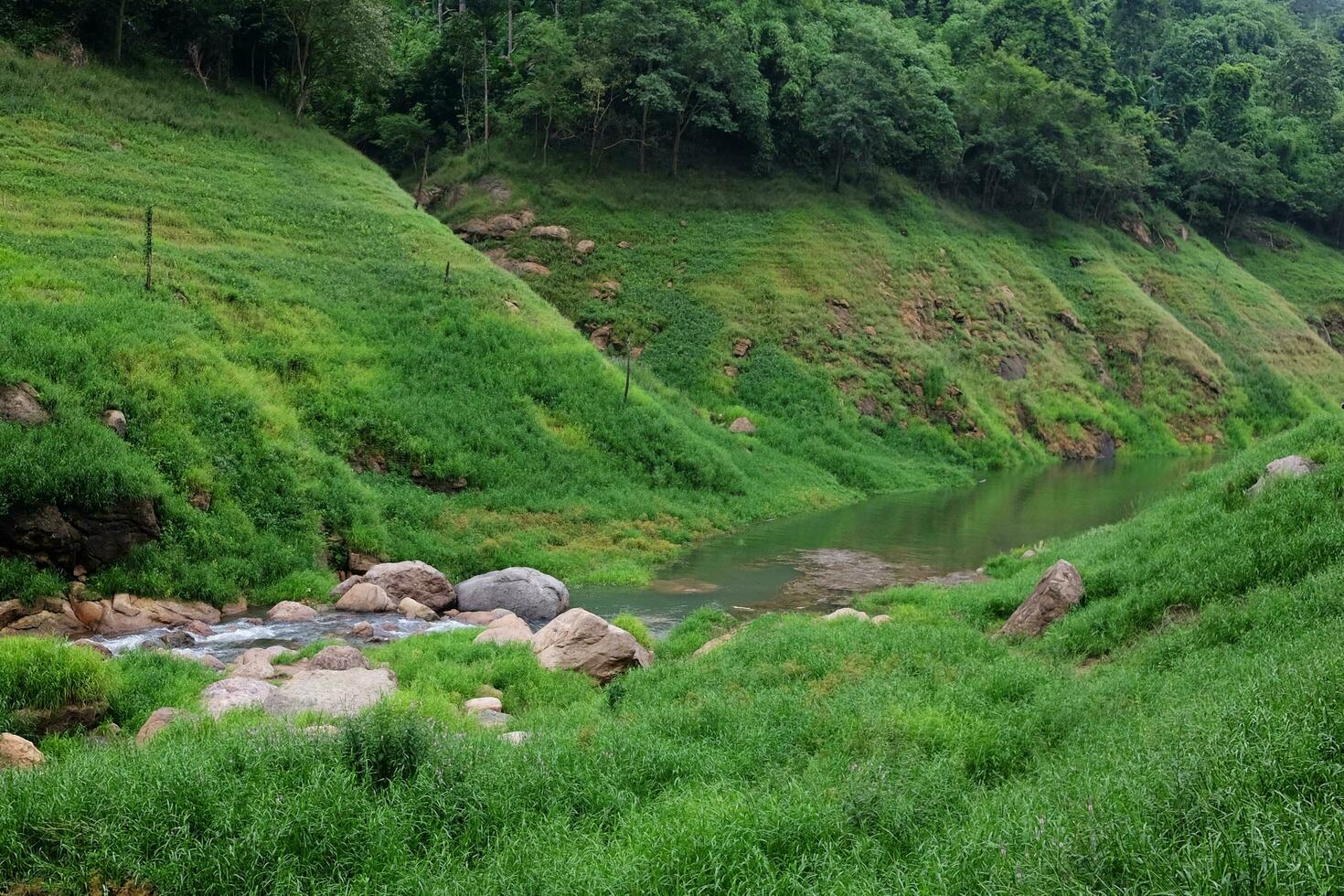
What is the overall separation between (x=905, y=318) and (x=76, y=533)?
4448cm

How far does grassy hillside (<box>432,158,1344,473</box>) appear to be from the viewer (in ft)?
154

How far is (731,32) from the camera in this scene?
56500mm

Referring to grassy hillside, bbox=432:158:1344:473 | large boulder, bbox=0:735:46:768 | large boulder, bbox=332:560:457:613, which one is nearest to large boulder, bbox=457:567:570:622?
large boulder, bbox=332:560:457:613

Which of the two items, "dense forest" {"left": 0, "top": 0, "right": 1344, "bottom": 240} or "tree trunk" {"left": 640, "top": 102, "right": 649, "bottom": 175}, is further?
"tree trunk" {"left": 640, "top": 102, "right": 649, "bottom": 175}

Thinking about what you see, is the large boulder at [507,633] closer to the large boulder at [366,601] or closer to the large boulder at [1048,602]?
the large boulder at [366,601]

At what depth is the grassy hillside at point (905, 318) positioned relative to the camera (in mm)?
47062

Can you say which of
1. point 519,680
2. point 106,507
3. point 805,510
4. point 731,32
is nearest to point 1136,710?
point 519,680

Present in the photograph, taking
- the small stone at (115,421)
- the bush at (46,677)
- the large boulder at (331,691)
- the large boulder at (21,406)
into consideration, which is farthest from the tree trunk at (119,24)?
the large boulder at (331,691)

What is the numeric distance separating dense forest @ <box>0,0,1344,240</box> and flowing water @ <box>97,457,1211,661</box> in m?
31.5

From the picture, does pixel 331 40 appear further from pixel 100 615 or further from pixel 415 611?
pixel 100 615

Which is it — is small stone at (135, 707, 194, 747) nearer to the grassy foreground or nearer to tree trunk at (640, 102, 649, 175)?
the grassy foreground

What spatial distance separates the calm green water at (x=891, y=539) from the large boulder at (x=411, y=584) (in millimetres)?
3193

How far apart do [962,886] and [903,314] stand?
50.0m

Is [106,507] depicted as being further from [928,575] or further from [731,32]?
[731,32]
